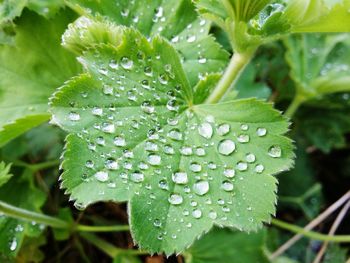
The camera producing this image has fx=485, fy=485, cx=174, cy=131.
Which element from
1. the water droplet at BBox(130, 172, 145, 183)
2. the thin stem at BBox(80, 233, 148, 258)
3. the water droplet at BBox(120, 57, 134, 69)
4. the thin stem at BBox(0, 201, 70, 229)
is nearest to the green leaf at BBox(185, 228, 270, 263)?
the thin stem at BBox(80, 233, 148, 258)

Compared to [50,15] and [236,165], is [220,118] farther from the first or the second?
[50,15]

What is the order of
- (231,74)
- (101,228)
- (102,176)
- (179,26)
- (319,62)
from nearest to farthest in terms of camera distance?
(102,176), (231,74), (179,26), (101,228), (319,62)

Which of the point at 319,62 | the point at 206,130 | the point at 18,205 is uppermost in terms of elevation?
the point at 206,130

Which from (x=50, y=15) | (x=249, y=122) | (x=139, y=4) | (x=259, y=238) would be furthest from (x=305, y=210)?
(x=50, y=15)

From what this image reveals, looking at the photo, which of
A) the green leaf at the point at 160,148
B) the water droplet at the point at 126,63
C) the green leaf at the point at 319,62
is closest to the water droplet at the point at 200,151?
the green leaf at the point at 160,148

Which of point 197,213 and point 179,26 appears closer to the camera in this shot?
point 197,213

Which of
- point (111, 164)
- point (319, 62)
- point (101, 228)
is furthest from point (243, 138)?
point (319, 62)

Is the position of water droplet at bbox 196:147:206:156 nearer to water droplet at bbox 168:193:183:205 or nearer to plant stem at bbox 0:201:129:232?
water droplet at bbox 168:193:183:205

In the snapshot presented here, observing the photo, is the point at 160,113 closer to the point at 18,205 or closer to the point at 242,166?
the point at 242,166
